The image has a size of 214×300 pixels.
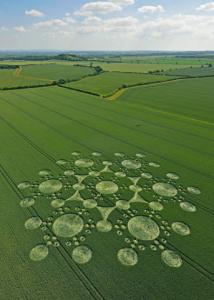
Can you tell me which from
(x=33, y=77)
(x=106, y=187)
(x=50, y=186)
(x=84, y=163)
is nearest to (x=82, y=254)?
(x=106, y=187)

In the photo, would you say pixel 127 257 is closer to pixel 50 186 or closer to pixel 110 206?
pixel 110 206

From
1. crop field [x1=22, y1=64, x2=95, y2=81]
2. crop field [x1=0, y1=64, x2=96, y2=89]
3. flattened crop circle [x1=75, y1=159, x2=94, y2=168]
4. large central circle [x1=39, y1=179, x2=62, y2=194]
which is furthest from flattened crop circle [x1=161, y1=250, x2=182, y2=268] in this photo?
crop field [x1=22, y1=64, x2=95, y2=81]

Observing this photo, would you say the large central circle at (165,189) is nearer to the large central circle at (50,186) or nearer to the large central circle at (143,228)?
the large central circle at (143,228)

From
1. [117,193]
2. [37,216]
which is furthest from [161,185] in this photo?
[37,216]

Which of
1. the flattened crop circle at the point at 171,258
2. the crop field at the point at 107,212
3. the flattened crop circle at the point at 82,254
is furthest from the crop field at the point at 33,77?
the flattened crop circle at the point at 171,258

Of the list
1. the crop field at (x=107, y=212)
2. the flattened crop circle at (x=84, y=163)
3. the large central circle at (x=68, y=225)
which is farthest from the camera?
the flattened crop circle at (x=84, y=163)

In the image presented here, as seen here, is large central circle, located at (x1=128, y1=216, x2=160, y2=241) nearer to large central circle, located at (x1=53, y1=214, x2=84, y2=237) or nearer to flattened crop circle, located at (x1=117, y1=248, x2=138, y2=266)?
flattened crop circle, located at (x1=117, y1=248, x2=138, y2=266)
